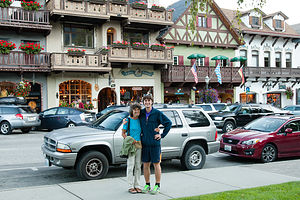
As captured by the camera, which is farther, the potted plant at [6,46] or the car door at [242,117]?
the potted plant at [6,46]

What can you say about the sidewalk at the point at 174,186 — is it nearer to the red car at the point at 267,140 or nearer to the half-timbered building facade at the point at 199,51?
the red car at the point at 267,140

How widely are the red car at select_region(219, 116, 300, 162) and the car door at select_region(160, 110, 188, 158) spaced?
8.56ft

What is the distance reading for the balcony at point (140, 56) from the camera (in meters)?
25.2

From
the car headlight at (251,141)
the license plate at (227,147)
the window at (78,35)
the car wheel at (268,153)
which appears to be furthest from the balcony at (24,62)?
the car wheel at (268,153)

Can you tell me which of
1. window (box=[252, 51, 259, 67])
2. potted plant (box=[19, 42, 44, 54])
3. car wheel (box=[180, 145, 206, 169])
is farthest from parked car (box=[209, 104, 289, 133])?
window (box=[252, 51, 259, 67])

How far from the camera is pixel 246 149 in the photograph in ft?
35.0

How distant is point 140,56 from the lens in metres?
26.3

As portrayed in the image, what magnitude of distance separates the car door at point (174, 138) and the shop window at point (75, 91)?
55.8 feet

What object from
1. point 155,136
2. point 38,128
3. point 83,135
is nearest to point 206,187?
point 155,136

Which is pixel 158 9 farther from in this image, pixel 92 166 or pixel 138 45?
pixel 92 166

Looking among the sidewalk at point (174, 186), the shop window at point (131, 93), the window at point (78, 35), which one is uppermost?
the window at point (78, 35)

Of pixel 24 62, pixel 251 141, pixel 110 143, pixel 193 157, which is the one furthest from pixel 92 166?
pixel 24 62

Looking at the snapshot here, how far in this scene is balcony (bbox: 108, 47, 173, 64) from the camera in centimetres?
2517

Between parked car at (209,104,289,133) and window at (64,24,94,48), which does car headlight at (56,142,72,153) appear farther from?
window at (64,24,94,48)
